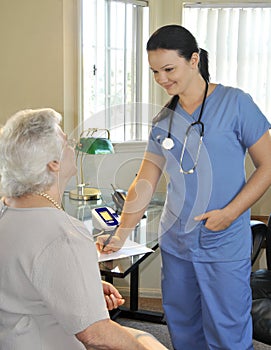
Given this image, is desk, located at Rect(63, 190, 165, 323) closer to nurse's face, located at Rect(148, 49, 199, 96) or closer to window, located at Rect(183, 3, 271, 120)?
nurse's face, located at Rect(148, 49, 199, 96)

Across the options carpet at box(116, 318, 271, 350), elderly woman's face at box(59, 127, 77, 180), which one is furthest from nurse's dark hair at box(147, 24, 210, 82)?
carpet at box(116, 318, 271, 350)

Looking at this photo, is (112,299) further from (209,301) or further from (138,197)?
(138,197)

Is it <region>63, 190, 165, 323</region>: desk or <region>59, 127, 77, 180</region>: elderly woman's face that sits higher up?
<region>59, 127, 77, 180</region>: elderly woman's face

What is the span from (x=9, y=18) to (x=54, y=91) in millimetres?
427

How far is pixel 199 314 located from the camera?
177 cm

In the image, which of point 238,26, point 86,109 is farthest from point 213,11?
point 86,109

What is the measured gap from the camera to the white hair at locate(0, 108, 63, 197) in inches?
47.9

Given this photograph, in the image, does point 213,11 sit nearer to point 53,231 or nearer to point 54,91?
point 54,91

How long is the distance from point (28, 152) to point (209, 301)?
78cm

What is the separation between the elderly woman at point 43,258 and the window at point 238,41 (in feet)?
6.68

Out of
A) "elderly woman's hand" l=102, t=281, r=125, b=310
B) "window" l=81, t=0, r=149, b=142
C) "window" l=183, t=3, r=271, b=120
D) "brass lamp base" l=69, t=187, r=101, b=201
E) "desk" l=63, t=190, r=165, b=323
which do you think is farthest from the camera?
"window" l=183, t=3, r=271, b=120

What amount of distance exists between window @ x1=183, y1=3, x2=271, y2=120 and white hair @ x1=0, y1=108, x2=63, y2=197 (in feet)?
6.74

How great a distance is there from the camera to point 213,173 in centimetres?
163

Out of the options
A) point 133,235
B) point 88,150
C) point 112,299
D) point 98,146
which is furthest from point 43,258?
Result: point 98,146
